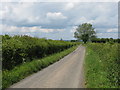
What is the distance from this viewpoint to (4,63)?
13.1m

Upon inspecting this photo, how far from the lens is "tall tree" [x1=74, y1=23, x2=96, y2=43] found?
129 meters

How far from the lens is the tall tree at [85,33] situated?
423ft

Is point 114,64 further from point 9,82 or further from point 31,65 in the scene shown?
point 31,65

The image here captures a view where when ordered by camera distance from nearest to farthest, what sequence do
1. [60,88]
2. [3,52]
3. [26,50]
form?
[60,88] → [3,52] → [26,50]

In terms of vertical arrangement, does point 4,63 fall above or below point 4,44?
below

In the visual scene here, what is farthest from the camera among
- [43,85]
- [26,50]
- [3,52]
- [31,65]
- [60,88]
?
[26,50]

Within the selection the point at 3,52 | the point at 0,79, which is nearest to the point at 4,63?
the point at 3,52

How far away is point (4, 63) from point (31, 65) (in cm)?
296

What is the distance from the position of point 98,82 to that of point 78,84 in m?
1.22

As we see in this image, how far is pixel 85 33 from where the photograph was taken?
5138 inches

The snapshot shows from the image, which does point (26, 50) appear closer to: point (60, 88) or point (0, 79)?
point (0, 79)

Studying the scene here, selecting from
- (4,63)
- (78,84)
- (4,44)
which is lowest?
(78,84)

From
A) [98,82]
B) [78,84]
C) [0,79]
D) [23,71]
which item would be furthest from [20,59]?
[98,82]

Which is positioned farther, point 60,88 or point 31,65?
point 31,65
